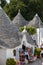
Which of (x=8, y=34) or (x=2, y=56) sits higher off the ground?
(x=2, y=56)

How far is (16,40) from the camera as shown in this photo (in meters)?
23.7

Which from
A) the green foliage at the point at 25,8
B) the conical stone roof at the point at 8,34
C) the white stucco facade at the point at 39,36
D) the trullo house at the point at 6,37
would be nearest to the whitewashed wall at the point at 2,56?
the trullo house at the point at 6,37

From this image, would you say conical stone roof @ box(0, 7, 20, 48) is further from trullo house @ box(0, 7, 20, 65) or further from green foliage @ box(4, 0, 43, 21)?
green foliage @ box(4, 0, 43, 21)

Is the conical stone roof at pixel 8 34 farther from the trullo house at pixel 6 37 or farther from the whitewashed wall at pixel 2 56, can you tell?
the whitewashed wall at pixel 2 56

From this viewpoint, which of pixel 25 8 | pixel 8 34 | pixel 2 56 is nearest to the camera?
pixel 2 56

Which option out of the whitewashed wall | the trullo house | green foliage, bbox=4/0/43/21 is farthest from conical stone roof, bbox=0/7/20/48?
green foliage, bbox=4/0/43/21

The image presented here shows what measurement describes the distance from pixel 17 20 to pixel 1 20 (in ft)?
66.9

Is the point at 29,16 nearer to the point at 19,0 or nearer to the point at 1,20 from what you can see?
the point at 19,0

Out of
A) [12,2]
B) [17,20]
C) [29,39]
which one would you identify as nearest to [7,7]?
[12,2]

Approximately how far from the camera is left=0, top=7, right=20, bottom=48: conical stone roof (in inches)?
865

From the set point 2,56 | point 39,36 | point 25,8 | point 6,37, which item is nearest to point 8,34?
point 6,37

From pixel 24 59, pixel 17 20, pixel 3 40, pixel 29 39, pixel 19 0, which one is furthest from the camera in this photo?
pixel 19 0

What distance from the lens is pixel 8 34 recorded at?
23281 millimetres

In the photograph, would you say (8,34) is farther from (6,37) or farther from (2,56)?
(2,56)
